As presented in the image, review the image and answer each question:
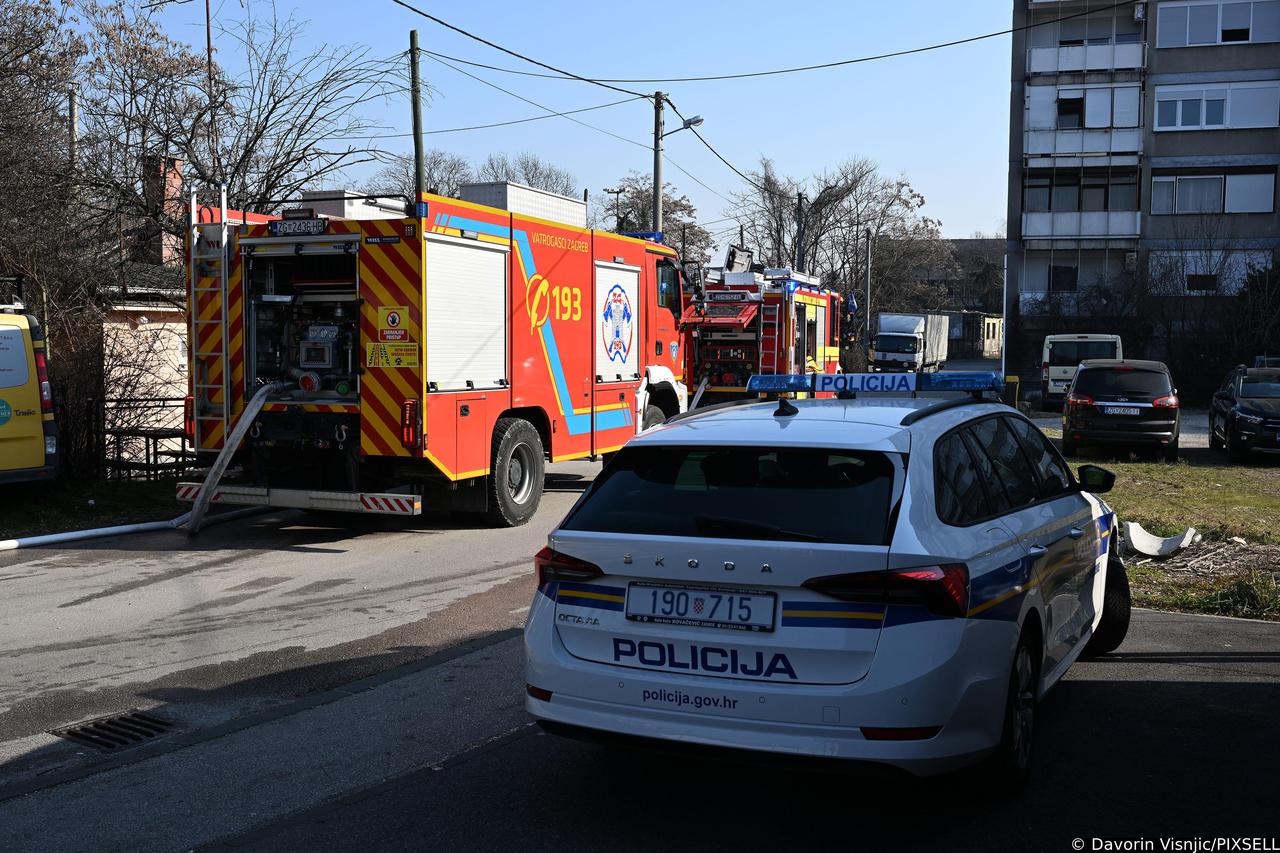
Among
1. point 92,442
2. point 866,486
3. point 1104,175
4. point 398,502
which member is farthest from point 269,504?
point 1104,175

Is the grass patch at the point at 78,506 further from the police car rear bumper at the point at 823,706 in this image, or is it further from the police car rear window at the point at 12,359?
the police car rear bumper at the point at 823,706

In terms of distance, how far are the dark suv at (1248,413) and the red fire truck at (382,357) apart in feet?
39.4

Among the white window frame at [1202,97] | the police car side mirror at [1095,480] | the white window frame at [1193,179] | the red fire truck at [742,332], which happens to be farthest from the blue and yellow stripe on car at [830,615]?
the white window frame at [1202,97]

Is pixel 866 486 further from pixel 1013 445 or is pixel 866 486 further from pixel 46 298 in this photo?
pixel 46 298

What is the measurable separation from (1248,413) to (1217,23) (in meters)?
33.9

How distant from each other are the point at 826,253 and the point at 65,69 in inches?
2101

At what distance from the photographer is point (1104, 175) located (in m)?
47.6

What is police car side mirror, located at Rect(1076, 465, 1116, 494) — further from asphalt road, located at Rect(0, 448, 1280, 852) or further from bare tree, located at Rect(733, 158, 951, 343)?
bare tree, located at Rect(733, 158, 951, 343)

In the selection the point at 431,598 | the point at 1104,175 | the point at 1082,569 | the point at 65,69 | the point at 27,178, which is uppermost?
the point at 1104,175

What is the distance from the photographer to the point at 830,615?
3.96m

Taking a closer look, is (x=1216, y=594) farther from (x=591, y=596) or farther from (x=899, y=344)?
(x=899, y=344)

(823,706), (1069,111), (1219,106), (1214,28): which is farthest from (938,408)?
(1214,28)

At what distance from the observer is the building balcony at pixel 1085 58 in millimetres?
46438

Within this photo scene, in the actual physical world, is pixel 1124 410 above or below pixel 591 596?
below
